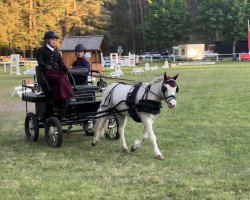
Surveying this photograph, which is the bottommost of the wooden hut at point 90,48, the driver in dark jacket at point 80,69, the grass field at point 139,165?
the grass field at point 139,165

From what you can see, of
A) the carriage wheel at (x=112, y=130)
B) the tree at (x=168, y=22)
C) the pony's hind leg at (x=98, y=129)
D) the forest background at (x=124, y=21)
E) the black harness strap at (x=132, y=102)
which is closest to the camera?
the black harness strap at (x=132, y=102)

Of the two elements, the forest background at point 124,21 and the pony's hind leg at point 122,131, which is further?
the forest background at point 124,21

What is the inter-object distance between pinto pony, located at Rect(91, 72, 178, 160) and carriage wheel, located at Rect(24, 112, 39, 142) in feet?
4.93

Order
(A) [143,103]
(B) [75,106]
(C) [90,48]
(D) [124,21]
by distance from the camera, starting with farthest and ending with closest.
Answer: (D) [124,21] < (C) [90,48] < (B) [75,106] < (A) [143,103]

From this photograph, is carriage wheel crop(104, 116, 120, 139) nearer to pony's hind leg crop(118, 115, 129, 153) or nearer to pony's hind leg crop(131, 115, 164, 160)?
pony's hind leg crop(118, 115, 129, 153)

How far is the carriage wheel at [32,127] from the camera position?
9.00 meters

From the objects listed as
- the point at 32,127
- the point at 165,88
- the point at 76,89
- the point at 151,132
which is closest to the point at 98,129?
the point at 76,89

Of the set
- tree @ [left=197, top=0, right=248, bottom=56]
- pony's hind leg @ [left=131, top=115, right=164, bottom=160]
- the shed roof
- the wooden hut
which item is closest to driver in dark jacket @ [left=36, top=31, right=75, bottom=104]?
pony's hind leg @ [left=131, top=115, right=164, bottom=160]

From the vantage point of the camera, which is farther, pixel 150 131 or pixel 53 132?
pixel 53 132

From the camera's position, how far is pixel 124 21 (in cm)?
7725

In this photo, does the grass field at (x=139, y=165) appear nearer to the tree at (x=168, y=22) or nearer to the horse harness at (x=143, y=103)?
the horse harness at (x=143, y=103)

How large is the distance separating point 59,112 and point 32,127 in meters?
0.91

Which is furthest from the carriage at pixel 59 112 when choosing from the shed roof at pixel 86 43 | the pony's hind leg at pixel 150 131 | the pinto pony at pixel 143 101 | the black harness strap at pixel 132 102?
the shed roof at pixel 86 43

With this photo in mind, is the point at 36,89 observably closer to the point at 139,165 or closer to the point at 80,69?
the point at 80,69
